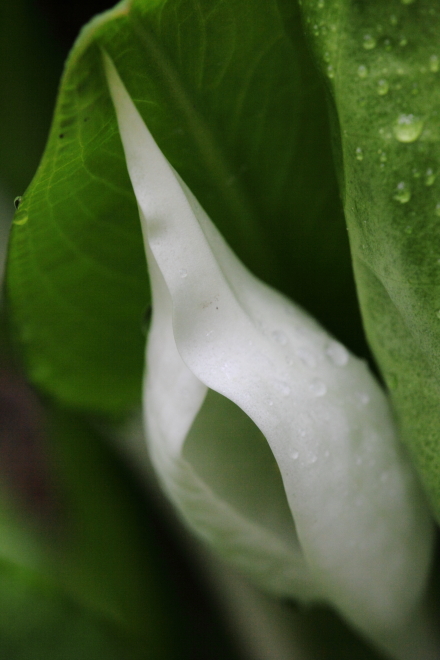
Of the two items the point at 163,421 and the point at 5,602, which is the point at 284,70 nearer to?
the point at 163,421

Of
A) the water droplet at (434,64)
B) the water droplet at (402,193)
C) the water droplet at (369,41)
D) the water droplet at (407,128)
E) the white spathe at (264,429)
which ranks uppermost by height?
the water droplet at (369,41)

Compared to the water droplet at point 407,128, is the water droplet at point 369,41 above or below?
above

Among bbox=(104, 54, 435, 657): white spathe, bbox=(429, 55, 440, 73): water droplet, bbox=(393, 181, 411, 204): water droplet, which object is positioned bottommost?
bbox=(104, 54, 435, 657): white spathe

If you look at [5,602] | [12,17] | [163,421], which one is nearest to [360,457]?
[163,421]

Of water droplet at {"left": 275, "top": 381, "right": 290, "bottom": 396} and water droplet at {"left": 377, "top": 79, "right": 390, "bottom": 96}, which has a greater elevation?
water droplet at {"left": 377, "top": 79, "right": 390, "bottom": 96}
